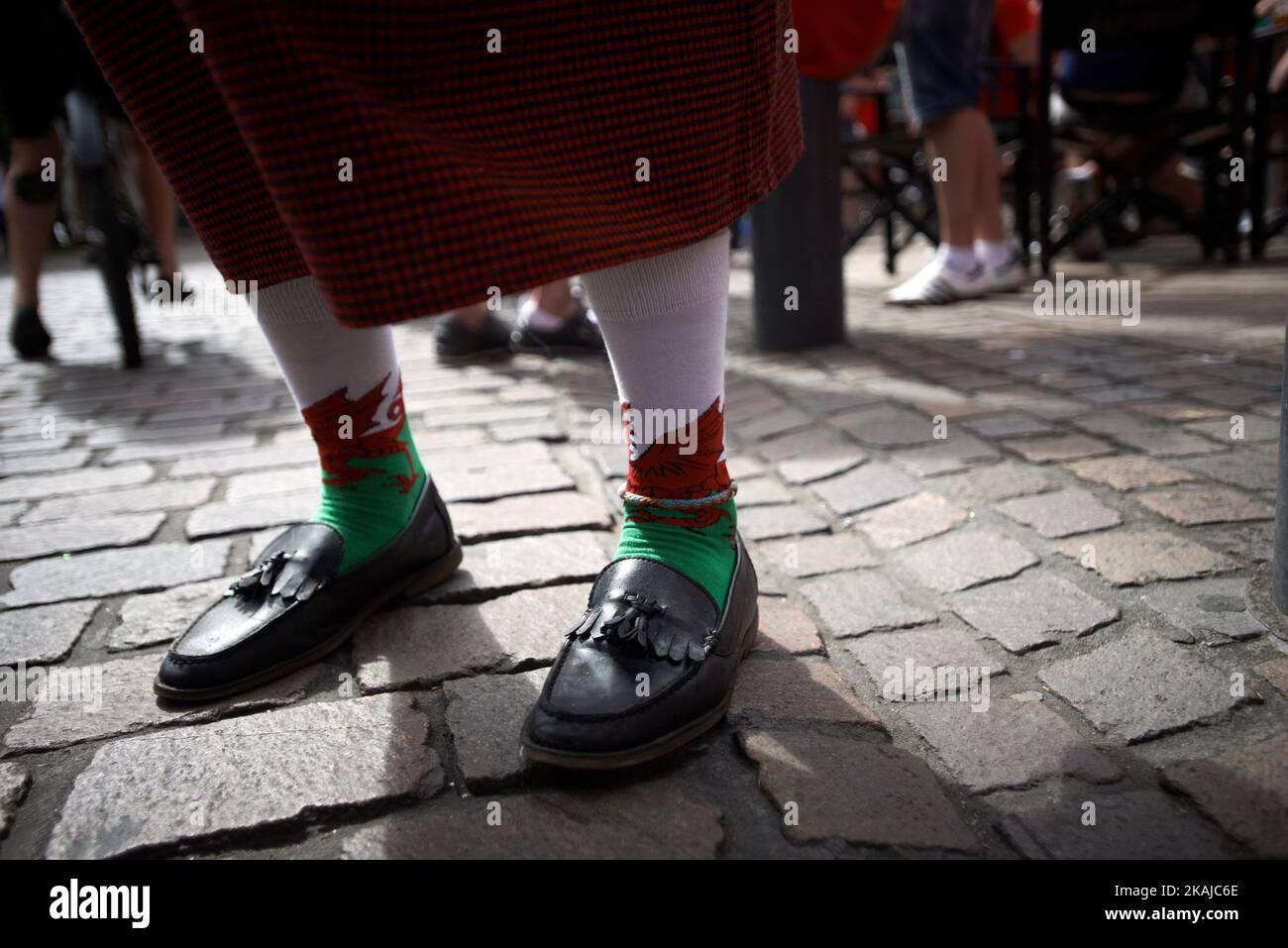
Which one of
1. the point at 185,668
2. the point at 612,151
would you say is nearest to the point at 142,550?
the point at 185,668

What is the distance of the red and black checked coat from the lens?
76 centimetres

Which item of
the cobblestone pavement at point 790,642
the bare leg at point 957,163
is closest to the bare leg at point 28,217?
the cobblestone pavement at point 790,642

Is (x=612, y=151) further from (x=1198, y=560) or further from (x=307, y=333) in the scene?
(x=1198, y=560)

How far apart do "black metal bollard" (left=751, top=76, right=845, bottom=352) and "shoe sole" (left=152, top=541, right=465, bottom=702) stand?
1.99m

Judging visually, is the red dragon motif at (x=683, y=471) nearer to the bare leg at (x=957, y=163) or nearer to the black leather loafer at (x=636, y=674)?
the black leather loafer at (x=636, y=674)

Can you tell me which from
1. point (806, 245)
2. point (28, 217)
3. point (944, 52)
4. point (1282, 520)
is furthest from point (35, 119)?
point (1282, 520)

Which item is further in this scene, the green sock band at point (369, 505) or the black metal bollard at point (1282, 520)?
the green sock band at point (369, 505)

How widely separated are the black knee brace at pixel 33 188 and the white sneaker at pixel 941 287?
3.60 meters

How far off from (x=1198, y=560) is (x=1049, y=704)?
0.49 m

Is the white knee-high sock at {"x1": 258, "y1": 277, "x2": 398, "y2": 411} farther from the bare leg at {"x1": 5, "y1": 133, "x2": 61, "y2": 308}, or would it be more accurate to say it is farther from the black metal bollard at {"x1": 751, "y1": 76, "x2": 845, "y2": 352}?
the bare leg at {"x1": 5, "y1": 133, "x2": 61, "y2": 308}

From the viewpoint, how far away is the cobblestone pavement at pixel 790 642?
898mm

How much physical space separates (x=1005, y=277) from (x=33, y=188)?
419 cm

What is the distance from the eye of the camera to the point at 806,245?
3107mm

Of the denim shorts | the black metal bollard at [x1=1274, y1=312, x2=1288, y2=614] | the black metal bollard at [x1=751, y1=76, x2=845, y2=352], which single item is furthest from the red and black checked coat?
the denim shorts
